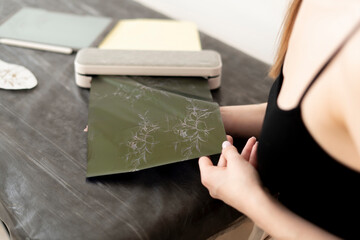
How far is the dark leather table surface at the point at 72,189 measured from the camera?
74 centimetres

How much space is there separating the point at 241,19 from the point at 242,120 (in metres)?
0.64

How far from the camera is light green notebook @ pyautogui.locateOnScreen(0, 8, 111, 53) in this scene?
1.15m

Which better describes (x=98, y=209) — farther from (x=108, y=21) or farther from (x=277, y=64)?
(x=108, y=21)

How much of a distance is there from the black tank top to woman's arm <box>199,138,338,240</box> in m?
0.02

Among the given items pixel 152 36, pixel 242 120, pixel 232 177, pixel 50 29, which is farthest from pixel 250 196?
pixel 50 29

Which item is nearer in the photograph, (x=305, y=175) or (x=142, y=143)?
(x=305, y=175)

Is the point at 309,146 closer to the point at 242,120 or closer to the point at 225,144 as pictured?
the point at 225,144

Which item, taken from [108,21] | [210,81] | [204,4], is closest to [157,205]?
[210,81]

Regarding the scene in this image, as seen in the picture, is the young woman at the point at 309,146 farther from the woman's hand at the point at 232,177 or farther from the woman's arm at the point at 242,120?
the woman's arm at the point at 242,120

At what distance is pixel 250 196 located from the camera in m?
0.70

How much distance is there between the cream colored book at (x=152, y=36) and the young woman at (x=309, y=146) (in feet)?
1.45

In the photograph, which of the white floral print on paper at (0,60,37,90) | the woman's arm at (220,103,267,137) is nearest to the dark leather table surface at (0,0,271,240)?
the white floral print on paper at (0,60,37,90)

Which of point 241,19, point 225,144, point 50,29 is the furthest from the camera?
point 241,19

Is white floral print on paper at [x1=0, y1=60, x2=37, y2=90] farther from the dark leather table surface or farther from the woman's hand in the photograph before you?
the woman's hand
